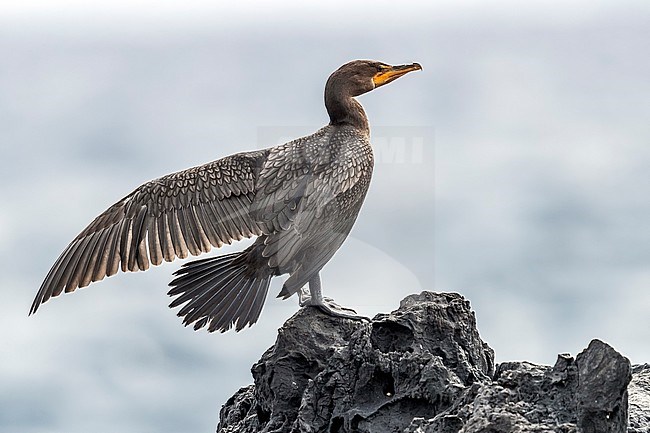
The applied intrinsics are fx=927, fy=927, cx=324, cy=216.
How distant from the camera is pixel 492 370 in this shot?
575cm

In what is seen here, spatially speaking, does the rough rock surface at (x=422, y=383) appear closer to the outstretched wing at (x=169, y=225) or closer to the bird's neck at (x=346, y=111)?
the outstretched wing at (x=169, y=225)

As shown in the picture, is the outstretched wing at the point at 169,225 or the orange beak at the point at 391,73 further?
the orange beak at the point at 391,73

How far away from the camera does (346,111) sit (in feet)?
22.3

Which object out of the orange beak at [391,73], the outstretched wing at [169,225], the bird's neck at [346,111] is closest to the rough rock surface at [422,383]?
the outstretched wing at [169,225]

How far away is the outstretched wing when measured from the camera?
22.0ft

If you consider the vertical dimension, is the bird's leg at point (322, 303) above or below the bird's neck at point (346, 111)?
below

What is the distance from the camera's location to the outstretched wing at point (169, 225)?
264 inches

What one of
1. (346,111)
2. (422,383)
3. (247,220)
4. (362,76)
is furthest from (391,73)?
(422,383)

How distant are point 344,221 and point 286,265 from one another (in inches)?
22.0

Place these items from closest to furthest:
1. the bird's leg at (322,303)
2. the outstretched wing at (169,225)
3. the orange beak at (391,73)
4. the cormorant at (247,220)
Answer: the bird's leg at (322,303) → the cormorant at (247,220) → the outstretched wing at (169,225) → the orange beak at (391,73)

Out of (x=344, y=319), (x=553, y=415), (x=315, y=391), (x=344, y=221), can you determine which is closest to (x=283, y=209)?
(x=344, y=221)

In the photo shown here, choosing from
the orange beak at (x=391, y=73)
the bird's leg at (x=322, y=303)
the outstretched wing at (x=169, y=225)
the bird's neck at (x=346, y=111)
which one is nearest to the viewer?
the bird's leg at (x=322, y=303)

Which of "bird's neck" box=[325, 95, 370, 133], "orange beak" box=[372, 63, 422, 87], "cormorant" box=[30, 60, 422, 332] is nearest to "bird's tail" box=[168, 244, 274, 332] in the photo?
"cormorant" box=[30, 60, 422, 332]

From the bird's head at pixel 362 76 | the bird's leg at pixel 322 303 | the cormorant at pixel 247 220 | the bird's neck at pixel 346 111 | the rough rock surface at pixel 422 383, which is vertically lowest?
the rough rock surface at pixel 422 383
